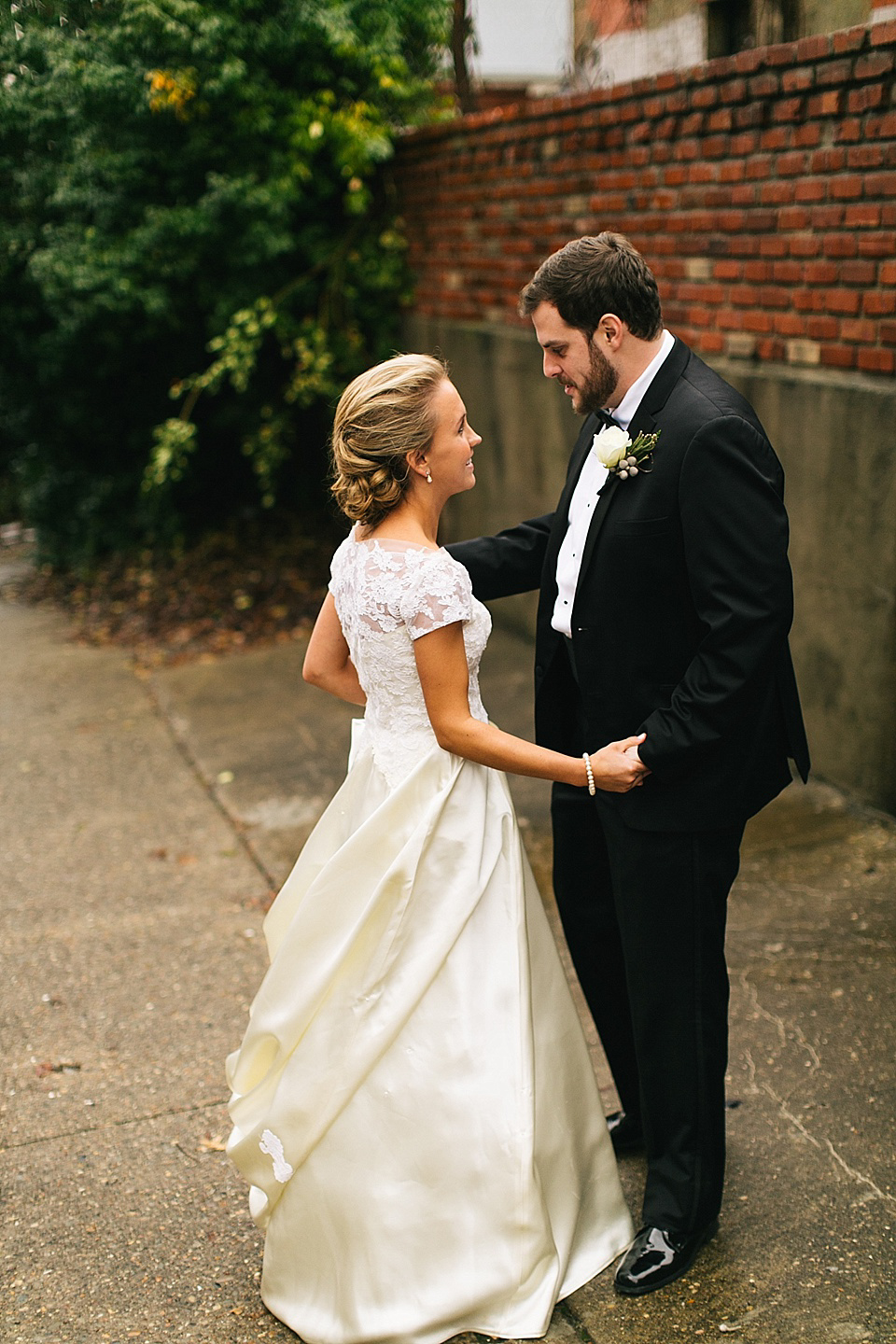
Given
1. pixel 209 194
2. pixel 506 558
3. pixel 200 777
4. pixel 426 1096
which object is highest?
pixel 209 194

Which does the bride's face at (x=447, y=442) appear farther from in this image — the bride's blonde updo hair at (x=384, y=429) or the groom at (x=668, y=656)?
the groom at (x=668, y=656)

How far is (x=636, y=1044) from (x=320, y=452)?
702 centimetres

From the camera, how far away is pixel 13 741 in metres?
6.13

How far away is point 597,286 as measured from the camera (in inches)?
93.7

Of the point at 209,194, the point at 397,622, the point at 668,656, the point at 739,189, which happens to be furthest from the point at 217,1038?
the point at 209,194

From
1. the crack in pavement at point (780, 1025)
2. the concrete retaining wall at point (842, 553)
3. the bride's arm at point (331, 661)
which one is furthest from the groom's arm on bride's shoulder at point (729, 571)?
the concrete retaining wall at point (842, 553)

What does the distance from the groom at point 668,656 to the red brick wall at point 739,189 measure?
2.12 meters

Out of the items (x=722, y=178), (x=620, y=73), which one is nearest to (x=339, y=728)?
(x=722, y=178)

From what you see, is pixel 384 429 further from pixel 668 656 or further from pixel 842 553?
pixel 842 553

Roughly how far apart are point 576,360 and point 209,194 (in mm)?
5318

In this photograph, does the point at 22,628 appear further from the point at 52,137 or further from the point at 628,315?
the point at 628,315

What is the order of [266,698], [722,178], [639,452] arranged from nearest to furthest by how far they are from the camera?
1. [639,452]
2. [722,178]
3. [266,698]

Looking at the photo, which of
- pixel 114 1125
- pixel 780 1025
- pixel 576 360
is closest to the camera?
pixel 576 360

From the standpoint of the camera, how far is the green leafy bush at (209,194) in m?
6.63
